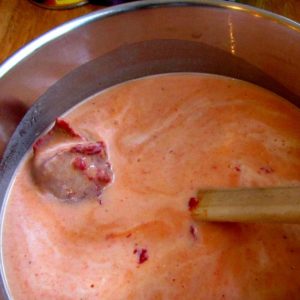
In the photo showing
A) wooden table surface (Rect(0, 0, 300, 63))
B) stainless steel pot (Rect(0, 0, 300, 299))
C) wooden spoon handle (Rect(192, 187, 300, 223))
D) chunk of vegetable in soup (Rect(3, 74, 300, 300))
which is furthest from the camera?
wooden table surface (Rect(0, 0, 300, 63))

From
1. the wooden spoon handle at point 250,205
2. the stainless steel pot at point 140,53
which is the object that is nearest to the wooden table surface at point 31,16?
the stainless steel pot at point 140,53

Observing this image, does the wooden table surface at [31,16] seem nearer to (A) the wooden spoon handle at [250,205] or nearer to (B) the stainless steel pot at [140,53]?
(B) the stainless steel pot at [140,53]

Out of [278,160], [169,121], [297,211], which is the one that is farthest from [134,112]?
[297,211]

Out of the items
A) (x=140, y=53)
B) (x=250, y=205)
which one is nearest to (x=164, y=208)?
(x=250, y=205)

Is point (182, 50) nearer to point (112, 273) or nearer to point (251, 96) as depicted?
point (251, 96)

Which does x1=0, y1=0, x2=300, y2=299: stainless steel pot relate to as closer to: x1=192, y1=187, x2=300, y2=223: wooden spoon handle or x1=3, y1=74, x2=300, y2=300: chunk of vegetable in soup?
x1=3, y1=74, x2=300, y2=300: chunk of vegetable in soup

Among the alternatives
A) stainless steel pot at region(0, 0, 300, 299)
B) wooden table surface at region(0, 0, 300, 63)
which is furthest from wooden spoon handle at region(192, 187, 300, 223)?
wooden table surface at region(0, 0, 300, 63)
